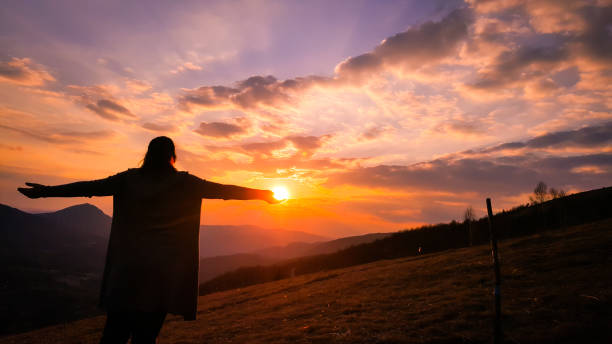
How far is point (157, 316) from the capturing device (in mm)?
3668

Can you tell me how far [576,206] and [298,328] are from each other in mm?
39413

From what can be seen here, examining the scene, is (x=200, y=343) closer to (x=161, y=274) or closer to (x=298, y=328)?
(x=298, y=328)

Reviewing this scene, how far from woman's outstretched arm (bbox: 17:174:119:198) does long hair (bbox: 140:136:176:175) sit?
1.19 feet

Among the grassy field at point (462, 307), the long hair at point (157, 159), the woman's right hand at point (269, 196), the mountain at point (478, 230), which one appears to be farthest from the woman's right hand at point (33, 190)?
the mountain at point (478, 230)

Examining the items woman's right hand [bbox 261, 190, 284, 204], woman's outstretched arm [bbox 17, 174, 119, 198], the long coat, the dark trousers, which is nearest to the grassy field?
woman's right hand [bbox 261, 190, 284, 204]

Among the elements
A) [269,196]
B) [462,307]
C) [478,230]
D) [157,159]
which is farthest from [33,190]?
[478,230]

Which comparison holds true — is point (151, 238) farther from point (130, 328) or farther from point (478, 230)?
point (478, 230)

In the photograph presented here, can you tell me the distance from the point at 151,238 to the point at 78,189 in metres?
1.08

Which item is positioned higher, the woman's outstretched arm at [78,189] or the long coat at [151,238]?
the woman's outstretched arm at [78,189]

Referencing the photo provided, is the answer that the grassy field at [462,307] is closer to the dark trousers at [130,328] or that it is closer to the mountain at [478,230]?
the mountain at [478,230]

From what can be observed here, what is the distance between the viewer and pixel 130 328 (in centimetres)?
351

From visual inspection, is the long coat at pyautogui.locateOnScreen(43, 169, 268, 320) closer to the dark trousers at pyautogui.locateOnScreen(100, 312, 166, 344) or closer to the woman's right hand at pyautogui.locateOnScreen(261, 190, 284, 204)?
the dark trousers at pyautogui.locateOnScreen(100, 312, 166, 344)

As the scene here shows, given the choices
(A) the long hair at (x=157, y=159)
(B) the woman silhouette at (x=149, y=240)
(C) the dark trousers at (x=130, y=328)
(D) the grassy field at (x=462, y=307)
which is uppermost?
(A) the long hair at (x=157, y=159)

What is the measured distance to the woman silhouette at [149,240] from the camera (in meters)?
3.52
